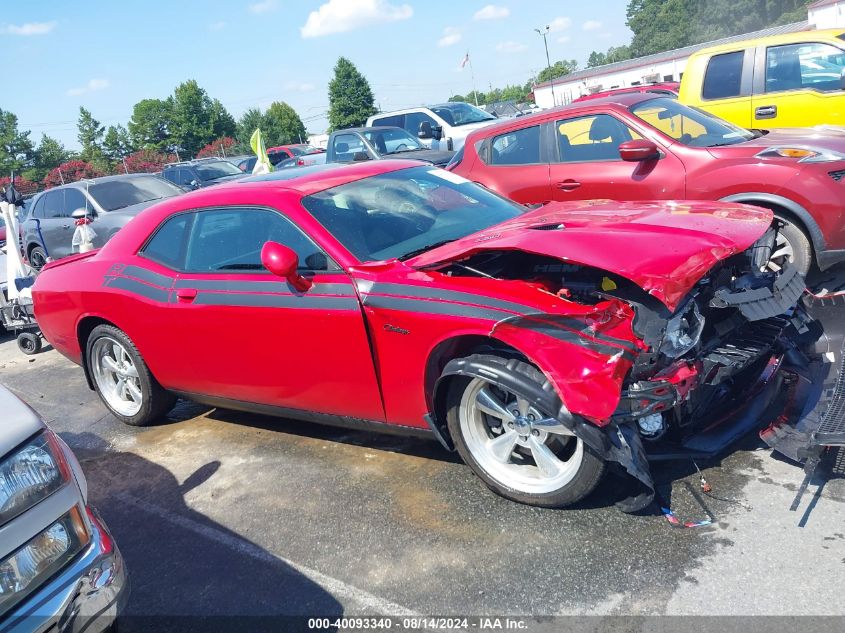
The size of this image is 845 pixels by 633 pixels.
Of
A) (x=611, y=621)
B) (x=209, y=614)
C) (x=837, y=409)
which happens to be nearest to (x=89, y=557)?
(x=209, y=614)

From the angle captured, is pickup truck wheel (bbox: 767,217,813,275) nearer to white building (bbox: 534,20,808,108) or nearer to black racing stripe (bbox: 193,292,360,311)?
black racing stripe (bbox: 193,292,360,311)

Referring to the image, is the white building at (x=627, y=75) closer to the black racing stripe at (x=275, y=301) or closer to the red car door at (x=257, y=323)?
the red car door at (x=257, y=323)

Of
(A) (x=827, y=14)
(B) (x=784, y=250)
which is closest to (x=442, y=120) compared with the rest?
(B) (x=784, y=250)

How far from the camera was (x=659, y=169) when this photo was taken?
19.2 feet

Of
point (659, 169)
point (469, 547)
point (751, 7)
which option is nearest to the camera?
point (469, 547)

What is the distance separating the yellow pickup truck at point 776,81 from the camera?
23.9 feet

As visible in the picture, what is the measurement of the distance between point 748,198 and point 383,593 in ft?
14.3

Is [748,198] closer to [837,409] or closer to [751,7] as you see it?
[837,409]

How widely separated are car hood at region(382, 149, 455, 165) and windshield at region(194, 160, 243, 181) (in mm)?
5074

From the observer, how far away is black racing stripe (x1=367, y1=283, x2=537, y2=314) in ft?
9.75

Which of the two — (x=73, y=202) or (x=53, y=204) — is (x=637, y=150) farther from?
(x=53, y=204)

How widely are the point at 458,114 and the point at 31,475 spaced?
43.1ft

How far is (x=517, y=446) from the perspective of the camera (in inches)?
131

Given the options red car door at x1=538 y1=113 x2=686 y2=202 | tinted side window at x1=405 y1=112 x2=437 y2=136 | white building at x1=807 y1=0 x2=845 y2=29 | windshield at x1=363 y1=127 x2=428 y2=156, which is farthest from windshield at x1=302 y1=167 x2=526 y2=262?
white building at x1=807 y1=0 x2=845 y2=29
